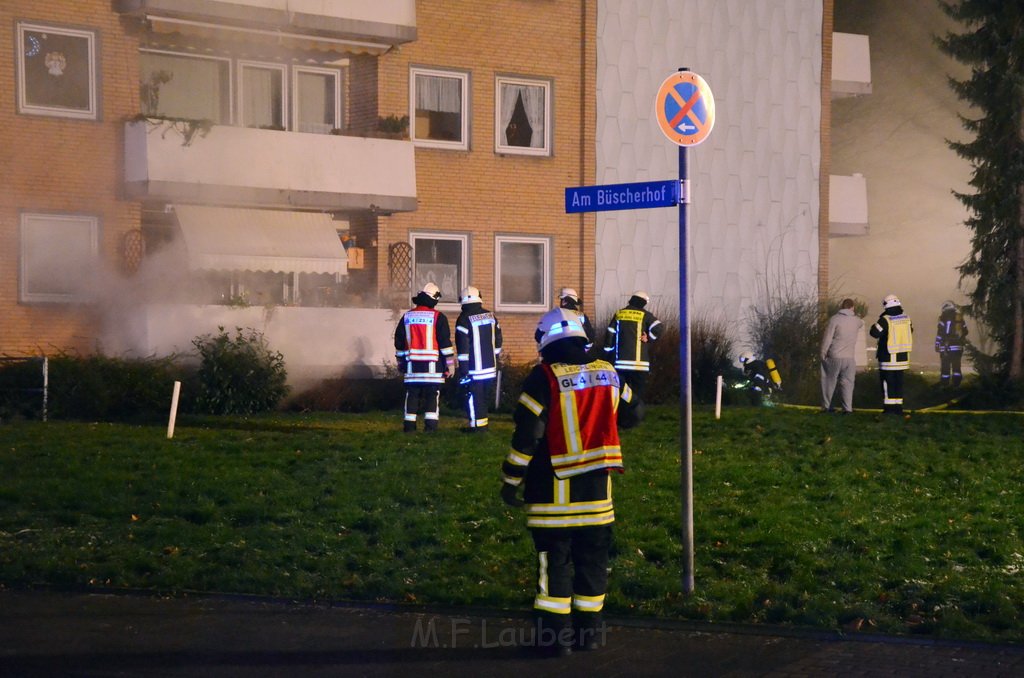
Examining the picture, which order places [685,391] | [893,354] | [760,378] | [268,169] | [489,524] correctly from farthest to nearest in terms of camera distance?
[760,378] → [268,169] → [893,354] → [489,524] → [685,391]

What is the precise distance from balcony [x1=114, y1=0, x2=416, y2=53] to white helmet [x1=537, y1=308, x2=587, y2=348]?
17.3 metres

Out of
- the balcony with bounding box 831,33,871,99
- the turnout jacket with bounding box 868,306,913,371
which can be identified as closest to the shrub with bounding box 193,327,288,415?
the turnout jacket with bounding box 868,306,913,371

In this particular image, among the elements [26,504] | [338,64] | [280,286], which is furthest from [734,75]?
[26,504]

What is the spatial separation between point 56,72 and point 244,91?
3.78m

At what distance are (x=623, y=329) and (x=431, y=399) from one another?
337 cm

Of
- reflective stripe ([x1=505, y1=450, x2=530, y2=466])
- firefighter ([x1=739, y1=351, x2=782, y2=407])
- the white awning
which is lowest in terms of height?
firefighter ([x1=739, y1=351, x2=782, y2=407])

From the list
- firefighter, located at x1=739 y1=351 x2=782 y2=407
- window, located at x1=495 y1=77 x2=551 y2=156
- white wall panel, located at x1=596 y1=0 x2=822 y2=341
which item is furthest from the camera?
white wall panel, located at x1=596 y1=0 x2=822 y2=341

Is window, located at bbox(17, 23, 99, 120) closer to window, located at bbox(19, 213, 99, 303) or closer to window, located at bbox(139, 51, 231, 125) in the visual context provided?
window, located at bbox(139, 51, 231, 125)

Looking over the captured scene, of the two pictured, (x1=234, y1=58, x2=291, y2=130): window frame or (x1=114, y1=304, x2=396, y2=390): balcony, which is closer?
(x1=114, y1=304, x2=396, y2=390): balcony

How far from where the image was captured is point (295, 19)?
2434 cm

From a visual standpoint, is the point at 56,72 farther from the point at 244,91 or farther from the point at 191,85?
the point at 244,91

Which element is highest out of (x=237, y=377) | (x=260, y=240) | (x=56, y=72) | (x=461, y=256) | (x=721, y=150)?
(x=56, y=72)

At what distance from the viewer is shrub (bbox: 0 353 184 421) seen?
1891 centimetres

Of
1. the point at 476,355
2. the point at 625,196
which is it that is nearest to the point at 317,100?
the point at 476,355
